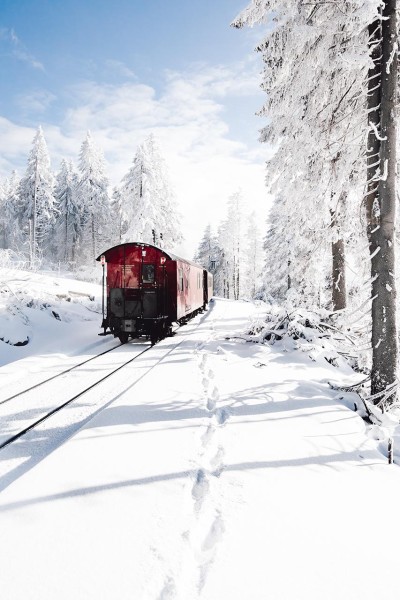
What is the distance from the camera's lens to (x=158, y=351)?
11406mm

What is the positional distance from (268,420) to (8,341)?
8.96 meters

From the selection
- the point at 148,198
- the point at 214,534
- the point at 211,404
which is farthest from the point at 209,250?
the point at 214,534

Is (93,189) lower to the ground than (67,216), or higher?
higher

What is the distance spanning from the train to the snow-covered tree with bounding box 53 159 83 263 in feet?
137

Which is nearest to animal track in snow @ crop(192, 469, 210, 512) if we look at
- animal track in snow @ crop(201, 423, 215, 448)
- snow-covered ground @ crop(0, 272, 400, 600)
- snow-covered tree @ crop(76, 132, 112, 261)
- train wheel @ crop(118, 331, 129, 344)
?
snow-covered ground @ crop(0, 272, 400, 600)

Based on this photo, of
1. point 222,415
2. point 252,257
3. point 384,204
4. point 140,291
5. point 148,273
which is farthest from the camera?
point 252,257

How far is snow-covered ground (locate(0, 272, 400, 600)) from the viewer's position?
7.80ft

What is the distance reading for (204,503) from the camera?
3.26m

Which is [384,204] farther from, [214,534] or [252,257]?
[252,257]

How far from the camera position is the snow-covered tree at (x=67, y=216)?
52000 mm

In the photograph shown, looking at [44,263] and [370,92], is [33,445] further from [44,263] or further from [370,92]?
[44,263]

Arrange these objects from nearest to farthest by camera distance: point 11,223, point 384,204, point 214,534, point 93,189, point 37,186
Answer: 1. point 214,534
2. point 384,204
3. point 37,186
4. point 93,189
5. point 11,223

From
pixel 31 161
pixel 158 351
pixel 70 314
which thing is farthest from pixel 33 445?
pixel 31 161

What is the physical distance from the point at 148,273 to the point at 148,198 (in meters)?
17.9
